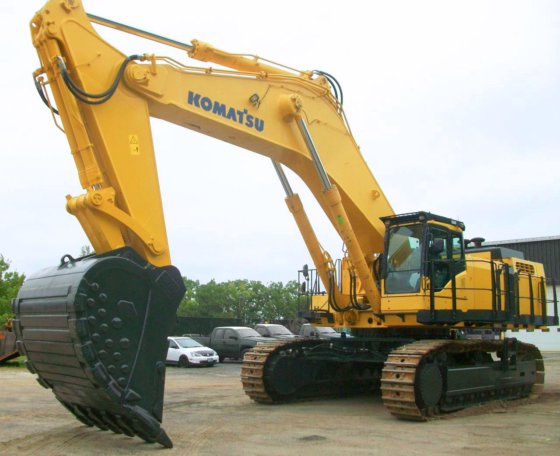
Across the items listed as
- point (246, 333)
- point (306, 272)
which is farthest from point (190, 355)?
point (306, 272)

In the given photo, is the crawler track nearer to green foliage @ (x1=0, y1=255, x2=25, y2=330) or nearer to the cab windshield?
the cab windshield

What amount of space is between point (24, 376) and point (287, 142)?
576 inches

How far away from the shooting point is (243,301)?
74.8 metres

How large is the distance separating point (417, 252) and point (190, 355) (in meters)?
16.3

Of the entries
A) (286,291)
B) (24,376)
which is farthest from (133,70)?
(286,291)

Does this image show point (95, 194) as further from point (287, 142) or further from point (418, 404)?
point (418, 404)

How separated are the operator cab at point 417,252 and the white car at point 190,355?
15743 millimetres

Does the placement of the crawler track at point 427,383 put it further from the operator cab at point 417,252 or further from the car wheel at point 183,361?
the car wheel at point 183,361

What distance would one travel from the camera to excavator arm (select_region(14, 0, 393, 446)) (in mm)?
7148

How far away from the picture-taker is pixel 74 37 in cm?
809

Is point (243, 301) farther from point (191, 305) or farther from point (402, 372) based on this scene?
point (402, 372)

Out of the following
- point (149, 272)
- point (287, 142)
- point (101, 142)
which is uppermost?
point (287, 142)

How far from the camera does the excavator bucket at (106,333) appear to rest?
704 centimetres

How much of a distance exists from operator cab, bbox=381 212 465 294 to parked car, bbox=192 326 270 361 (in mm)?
16106
